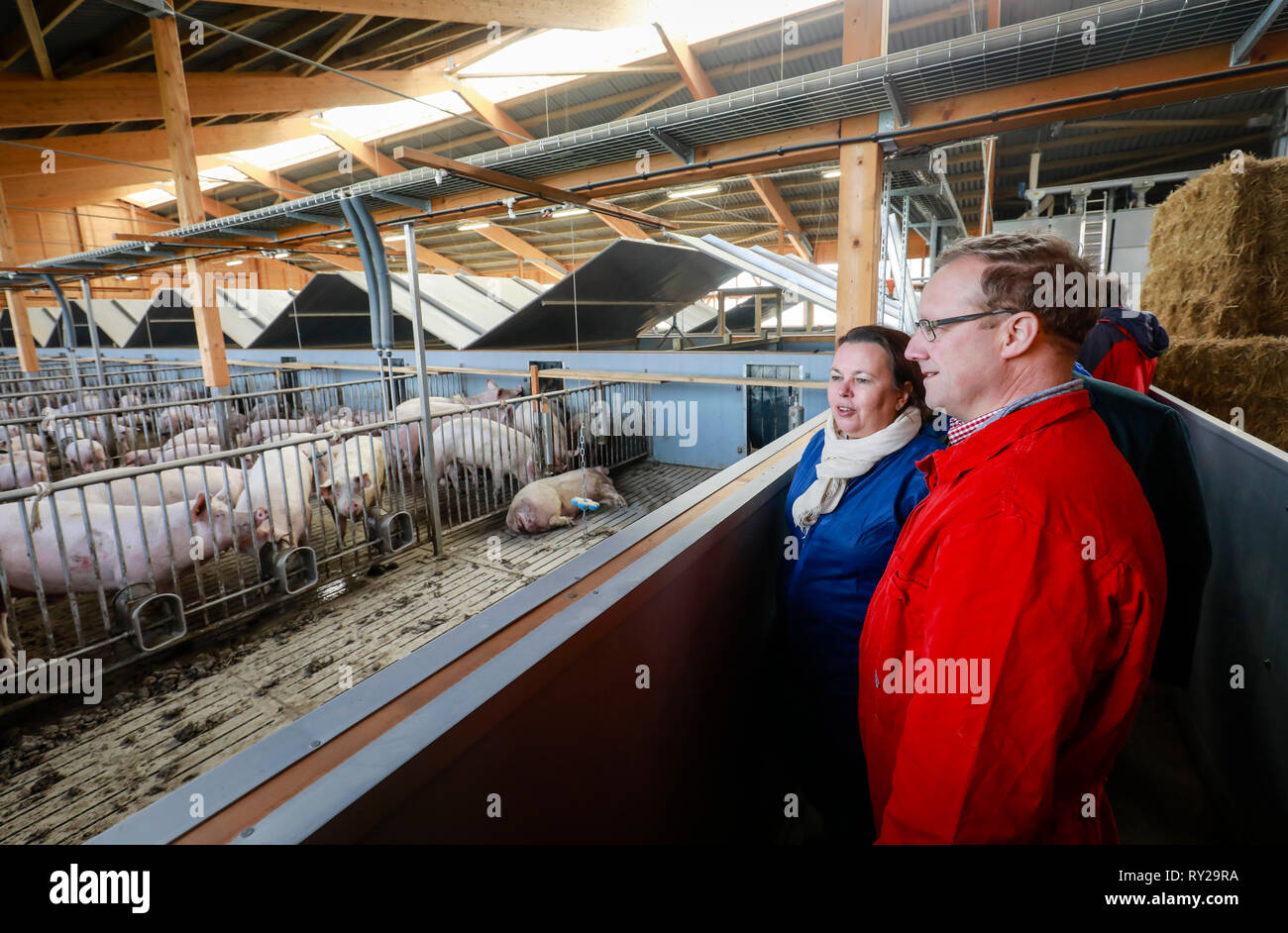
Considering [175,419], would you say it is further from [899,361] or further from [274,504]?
[899,361]

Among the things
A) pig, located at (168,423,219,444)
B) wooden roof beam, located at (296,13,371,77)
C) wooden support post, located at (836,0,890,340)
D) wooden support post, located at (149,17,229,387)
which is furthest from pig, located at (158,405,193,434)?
wooden support post, located at (836,0,890,340)

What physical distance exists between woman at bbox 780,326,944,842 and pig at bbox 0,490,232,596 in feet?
14.1

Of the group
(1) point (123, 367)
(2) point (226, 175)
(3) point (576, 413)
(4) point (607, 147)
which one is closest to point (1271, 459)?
(4) point (607, 147)

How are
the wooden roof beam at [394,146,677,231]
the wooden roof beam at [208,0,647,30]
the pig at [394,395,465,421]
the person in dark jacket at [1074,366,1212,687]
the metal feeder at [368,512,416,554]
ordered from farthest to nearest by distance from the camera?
the pig at [394,395,465,421] < the wooden roof beam at [208,0,647,30] < the metal feeder at [368,512,416,554] < the wooden roof beam at [394,146,677,231] < the person in dark jacket at [1074,366,1212,687]

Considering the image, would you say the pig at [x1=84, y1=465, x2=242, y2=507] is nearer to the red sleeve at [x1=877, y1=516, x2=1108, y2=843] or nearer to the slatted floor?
the slatted floor

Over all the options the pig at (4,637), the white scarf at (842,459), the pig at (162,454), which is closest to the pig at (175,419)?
the pig at (162,454)

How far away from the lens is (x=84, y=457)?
27.0 ft

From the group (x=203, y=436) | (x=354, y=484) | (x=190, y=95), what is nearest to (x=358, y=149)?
(x=190, y=95)

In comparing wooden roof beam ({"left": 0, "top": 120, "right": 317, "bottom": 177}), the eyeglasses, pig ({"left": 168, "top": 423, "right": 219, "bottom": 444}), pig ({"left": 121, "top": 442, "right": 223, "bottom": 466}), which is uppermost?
wooden roof beam ({"left": 0, "top": 120, "right": 317, "bottom": 177})

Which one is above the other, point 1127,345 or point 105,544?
point 1127,345

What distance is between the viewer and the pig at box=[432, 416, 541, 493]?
6.89m

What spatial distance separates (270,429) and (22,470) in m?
2.64

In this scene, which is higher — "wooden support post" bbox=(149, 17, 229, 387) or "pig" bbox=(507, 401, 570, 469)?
"wooden support post" bbox=(149, 17, 229, 387)

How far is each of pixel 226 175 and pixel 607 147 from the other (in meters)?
22.6
